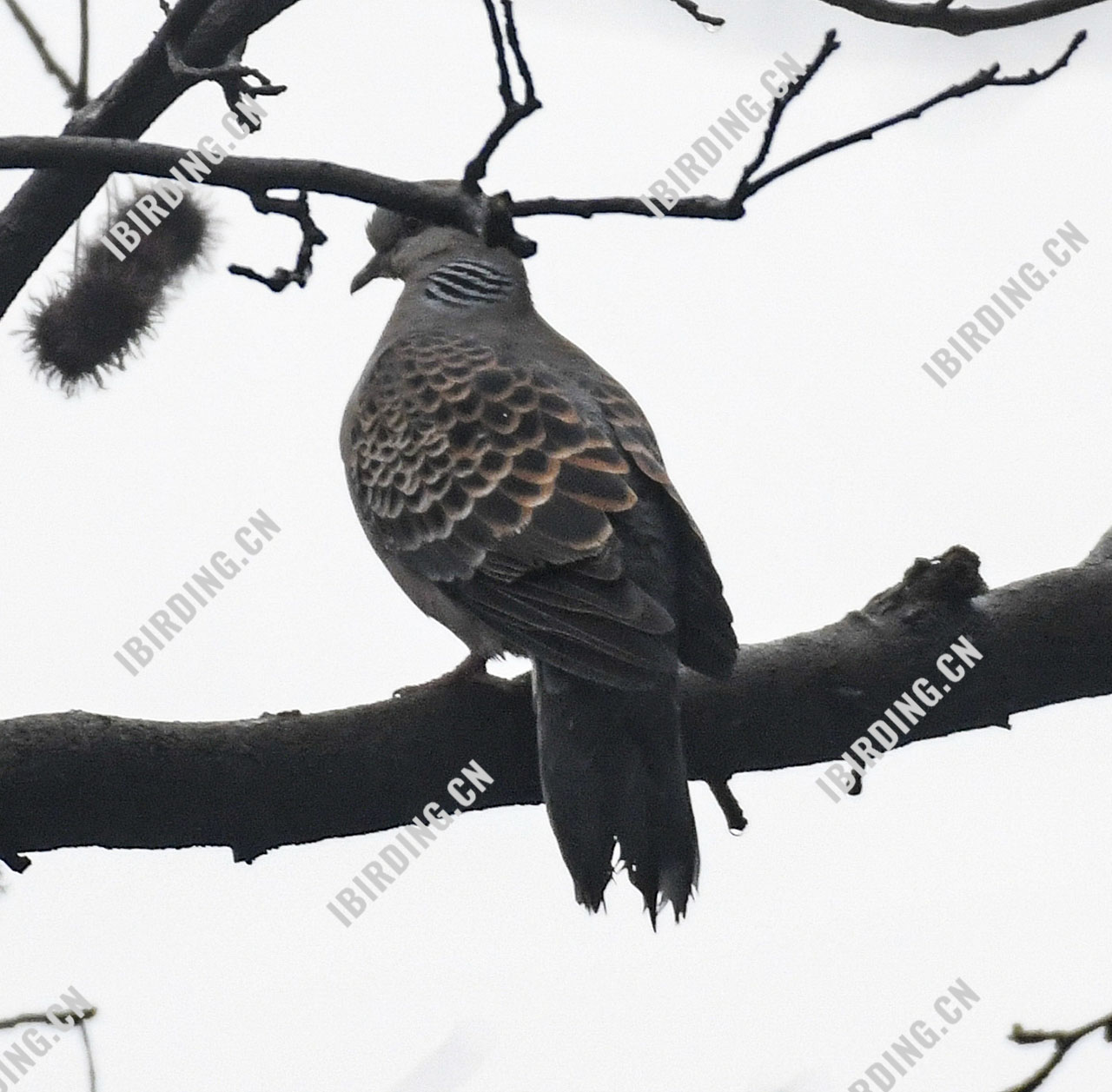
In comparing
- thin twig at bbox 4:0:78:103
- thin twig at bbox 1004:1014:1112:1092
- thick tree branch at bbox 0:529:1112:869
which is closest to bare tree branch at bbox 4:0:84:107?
thin twig at bbox 4:0:78:103

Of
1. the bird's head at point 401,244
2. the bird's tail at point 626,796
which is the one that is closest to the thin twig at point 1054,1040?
the bird's tail at point 626,796

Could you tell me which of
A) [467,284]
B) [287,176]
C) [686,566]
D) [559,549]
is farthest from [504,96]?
Answer: [467,284]

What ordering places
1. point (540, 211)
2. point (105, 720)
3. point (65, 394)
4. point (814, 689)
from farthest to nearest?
point (65, 394)
point (814, 689)
point (105, 720)
point (540, 211)

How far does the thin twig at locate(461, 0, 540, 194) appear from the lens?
2.59 meters

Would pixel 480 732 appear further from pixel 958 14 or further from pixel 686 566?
pixel 958 14

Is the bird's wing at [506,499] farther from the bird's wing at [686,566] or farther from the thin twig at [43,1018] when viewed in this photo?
the thin twig at [43,1018]

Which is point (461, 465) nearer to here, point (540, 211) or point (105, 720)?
point (105, 720)

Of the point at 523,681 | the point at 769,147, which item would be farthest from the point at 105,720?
the point at 769,147

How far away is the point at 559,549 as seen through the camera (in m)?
3.53

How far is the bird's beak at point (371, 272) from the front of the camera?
540 cm

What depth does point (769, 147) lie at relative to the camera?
2.75 metres

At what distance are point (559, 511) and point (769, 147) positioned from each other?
109 centimetres

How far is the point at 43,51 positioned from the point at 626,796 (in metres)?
1.80

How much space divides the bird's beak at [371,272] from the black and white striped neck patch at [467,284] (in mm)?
374
